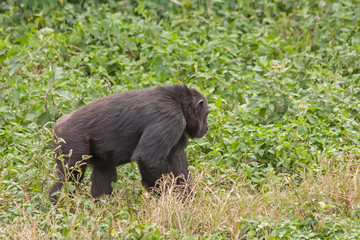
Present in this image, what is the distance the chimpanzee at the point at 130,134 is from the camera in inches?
235

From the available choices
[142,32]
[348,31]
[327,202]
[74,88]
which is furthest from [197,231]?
[348,31]

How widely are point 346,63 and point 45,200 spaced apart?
5.37 m

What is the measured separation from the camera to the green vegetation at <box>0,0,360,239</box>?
5.37m

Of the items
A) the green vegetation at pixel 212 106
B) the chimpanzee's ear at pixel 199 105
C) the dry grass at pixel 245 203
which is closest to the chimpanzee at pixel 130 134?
the chimpanzee's ear at pixel 199 105

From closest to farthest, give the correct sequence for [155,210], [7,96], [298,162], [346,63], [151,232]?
1. [151,232]
2. [155,210]
3. [298,162]
4. [7,96]
5. [346,63]

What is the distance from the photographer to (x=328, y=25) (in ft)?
33.6

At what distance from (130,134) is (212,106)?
198 cm

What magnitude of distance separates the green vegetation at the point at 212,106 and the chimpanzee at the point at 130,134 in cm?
21

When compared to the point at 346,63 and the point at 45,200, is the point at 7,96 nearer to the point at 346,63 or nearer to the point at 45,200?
the point at 45,200

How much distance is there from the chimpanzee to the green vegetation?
0.70 ft

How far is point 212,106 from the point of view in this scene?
7.90m

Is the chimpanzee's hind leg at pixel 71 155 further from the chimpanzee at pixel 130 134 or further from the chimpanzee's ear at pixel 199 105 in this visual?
the chimpanzee's ear at pixel 199 105

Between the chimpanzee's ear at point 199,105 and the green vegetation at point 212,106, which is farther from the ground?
the chimpanzee's ear at point 199,105

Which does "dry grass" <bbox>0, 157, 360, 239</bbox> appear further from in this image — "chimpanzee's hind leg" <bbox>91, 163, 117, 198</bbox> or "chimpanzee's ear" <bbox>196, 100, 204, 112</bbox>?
"chimpanzee's ear" <bbox>196, 100, 204, 112</bbox>
